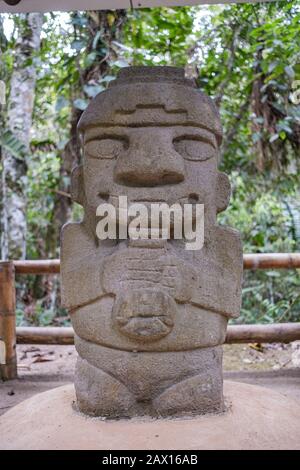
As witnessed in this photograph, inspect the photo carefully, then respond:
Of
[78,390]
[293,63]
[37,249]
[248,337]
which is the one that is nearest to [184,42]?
[293,63]

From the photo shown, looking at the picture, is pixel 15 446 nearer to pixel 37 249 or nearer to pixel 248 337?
pixel 248 337

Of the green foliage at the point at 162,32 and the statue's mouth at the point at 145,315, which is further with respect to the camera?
the green foliage at the point at 162,32

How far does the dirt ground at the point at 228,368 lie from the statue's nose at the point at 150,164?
6.19 feet

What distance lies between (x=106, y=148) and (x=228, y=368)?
8.61 feet

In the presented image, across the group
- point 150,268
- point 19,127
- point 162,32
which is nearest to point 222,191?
point 150,268

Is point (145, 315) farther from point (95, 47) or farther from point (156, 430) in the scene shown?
point (95, 47)

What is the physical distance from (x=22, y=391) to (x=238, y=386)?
169 cm

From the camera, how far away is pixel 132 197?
257 centimetres

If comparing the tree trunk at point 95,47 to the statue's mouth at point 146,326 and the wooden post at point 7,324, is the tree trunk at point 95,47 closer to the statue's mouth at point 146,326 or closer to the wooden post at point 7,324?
the wooden post at point 7,324

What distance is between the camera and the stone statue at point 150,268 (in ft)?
8.00

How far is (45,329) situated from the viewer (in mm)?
4148


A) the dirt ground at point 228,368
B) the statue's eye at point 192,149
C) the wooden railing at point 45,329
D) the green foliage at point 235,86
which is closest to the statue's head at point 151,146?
the statue's eye at point 192,149

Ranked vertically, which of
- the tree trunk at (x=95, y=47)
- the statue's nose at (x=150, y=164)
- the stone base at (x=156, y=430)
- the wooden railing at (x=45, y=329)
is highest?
the tree trunk at (x=95, y=47)

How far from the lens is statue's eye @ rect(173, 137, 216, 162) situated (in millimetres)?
2666
